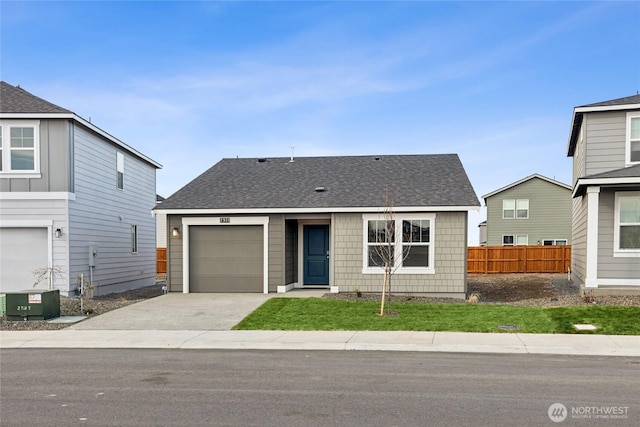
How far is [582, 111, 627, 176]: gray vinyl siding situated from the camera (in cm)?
1688

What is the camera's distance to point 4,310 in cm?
1389

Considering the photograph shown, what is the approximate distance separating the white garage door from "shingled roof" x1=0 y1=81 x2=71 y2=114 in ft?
12.1

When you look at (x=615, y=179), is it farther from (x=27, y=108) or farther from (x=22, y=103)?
(x=22, y=103)

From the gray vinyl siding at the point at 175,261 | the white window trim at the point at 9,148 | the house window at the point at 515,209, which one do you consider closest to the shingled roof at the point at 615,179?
the gray vinyl siding at the point at 175,261

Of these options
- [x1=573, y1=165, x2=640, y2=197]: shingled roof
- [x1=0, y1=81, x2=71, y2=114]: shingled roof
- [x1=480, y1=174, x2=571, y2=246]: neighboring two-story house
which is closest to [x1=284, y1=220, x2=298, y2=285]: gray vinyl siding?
[x1=0, y1=81, x2=71, y2=114]: shingled roof

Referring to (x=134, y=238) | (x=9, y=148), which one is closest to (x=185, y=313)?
(x=9, y=148)

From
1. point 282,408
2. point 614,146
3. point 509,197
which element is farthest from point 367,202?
point 509,197

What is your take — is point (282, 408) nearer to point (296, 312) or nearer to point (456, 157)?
point (296, 312)

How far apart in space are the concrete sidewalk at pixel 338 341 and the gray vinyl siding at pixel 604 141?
8.28 m

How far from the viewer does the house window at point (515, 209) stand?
118ft

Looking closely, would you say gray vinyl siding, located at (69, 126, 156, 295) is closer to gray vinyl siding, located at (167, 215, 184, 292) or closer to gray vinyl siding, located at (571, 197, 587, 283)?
gray vinyl siding, located at (167, 215, 184, 292)

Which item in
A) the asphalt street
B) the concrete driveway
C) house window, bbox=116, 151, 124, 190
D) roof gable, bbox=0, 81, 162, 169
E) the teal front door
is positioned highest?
roof gable, bbox=0, 81, 162, 169

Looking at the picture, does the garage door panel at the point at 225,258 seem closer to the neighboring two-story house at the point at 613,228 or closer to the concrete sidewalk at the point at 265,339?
the concrete sidewalk at the point at 265,339

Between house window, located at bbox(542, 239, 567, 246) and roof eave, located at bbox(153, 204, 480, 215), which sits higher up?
roof eave, located at bbox(153, 204, 480, 215)
